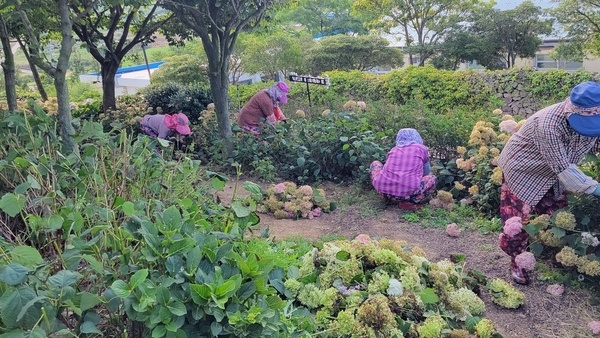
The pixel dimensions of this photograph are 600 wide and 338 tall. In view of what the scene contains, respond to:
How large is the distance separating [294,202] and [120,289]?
3.54 meters

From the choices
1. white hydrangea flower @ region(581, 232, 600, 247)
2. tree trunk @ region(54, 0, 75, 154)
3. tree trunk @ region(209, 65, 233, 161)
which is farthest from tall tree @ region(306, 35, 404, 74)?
white hydrangea flower @ region(581, 232, 600, 247)

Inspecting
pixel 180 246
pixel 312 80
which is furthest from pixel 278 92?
pixel 180 246

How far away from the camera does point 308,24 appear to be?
100 ft

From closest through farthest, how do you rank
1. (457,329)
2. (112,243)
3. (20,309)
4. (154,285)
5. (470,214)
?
1. (20,309)
2. (154,285)
3. (112,243)
4. (457,329)
5. (470,214)

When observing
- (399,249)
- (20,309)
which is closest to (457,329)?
(399,249)

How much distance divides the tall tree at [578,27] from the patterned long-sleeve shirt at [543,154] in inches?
530

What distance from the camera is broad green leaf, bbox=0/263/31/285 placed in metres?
1.29

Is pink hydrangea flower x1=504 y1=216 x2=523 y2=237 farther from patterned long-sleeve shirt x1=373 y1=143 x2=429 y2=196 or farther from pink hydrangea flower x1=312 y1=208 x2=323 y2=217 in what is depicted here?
pink hydrangea flower x1=312 y1=208 x2=323 y2=217

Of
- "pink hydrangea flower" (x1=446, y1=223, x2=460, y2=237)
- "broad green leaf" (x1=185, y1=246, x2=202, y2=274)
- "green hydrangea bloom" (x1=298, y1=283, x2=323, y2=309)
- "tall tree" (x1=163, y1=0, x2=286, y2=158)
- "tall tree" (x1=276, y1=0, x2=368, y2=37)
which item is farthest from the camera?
"tall tree" (x1=276, y1=0, x2=368, y2=37)

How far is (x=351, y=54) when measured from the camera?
20.0m

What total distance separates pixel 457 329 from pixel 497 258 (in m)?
1.58

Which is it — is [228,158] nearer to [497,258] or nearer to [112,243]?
[497,258]

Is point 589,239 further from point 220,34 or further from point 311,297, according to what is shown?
point 220,34

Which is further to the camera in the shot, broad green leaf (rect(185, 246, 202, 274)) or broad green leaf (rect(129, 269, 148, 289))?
broad green leaf (rect(185, 246, 202, 274))
